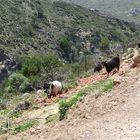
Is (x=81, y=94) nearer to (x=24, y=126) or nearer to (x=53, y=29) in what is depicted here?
(x=24, y=126)

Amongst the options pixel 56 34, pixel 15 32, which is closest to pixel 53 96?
pixel 15 32

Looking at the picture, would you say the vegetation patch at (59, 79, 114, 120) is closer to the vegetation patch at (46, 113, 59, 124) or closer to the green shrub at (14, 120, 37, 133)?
the vegetation patch at (46, 113, 59, 124)

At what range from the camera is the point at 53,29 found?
11544cm

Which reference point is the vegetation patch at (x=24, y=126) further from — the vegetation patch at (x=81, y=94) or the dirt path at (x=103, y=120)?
the vegetation patch at (x=81, y=94)

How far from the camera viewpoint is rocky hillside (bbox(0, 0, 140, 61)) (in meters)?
101

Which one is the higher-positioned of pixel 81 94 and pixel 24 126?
pixel 81 94

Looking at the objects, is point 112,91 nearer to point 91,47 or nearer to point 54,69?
point 54,69

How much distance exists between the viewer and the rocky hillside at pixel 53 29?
101 meters

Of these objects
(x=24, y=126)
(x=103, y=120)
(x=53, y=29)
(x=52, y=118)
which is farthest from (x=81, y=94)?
(x=53, y=29)

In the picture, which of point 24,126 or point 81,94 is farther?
point 81,94

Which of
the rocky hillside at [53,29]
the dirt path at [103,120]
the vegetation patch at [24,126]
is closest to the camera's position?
the dirt path at [103,120]

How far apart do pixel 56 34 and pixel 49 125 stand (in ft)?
334

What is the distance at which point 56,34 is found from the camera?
114 meters

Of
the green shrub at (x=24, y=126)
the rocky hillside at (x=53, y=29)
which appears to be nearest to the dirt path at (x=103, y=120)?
the green shrub at (x=24, y=126)
